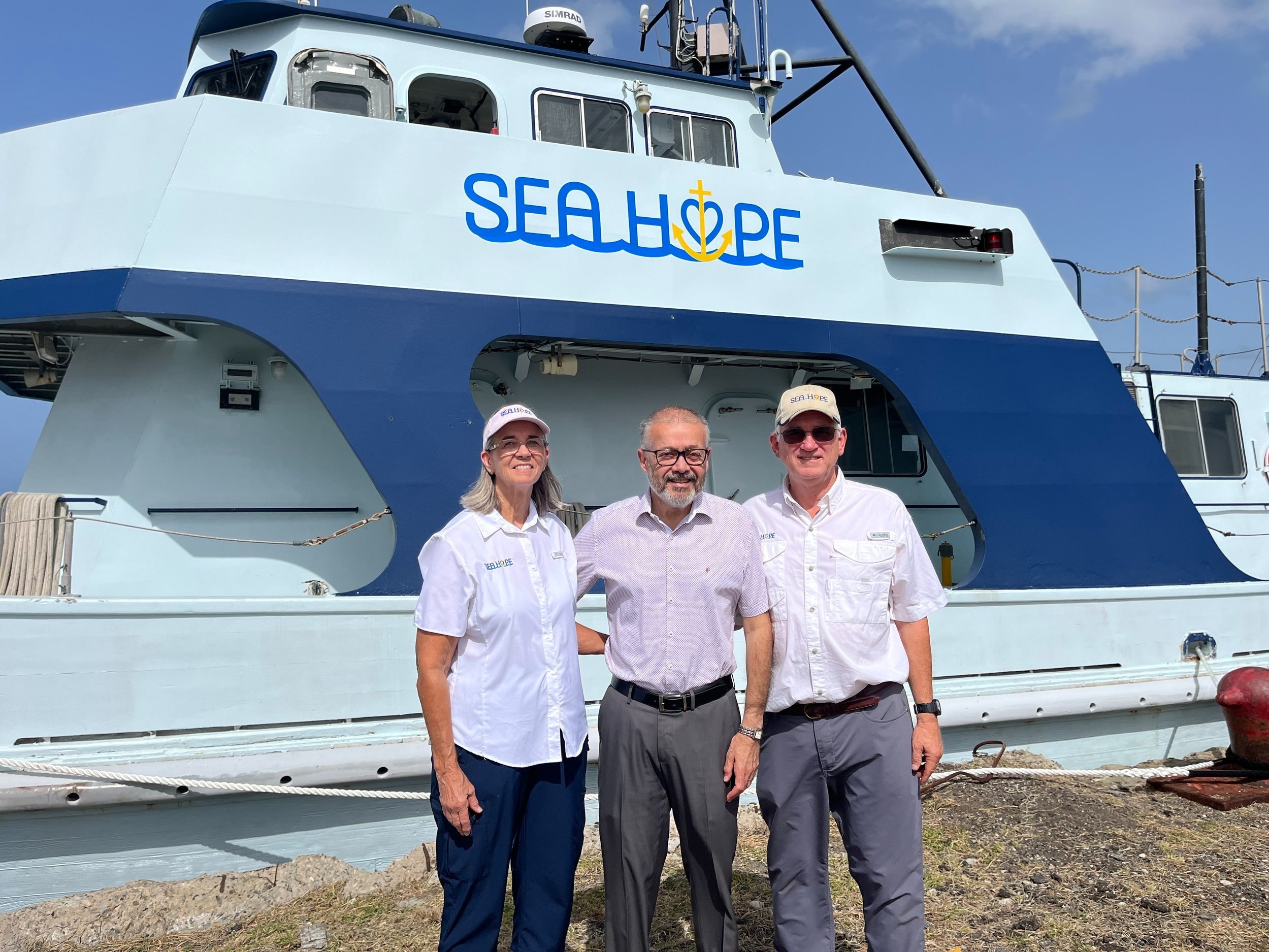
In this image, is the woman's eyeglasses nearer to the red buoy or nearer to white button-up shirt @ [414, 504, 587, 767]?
white button-up shirt @ [414, 504, 587, 767]

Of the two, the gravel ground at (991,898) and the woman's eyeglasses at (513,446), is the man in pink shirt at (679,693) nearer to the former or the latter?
the woman's eyeglasses at (513,446)

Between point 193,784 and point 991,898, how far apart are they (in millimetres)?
3141

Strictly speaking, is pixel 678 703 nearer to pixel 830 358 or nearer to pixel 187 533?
pixel 187 533

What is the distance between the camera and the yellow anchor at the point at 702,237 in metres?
4.70

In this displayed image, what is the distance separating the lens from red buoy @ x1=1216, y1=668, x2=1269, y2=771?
15.7 ft

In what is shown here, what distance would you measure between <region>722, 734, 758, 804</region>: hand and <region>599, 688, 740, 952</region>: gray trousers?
2 centimetres

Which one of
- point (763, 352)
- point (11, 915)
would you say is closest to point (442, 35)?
point (763, 352)

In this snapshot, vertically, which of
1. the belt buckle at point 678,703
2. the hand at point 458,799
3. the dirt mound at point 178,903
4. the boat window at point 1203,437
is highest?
the boat window at point 1203,437

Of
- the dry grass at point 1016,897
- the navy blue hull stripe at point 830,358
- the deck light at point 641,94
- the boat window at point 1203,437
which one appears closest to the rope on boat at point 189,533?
the navy blue hull stripe at point 830,358

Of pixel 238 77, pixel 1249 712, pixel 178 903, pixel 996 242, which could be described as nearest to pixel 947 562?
pixel 1249 712

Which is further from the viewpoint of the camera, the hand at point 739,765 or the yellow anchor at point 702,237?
the yellow anchor at point 702,237

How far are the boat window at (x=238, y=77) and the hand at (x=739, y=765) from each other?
4.55 meters

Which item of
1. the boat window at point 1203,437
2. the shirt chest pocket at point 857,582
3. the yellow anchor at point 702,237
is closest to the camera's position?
the shirt chest pocket at point 857,582

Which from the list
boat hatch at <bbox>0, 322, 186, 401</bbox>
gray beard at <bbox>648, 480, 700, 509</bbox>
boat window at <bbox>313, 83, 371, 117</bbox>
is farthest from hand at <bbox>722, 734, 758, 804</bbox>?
boat window at <bbox>313, 83, 371, 117</bbox>
